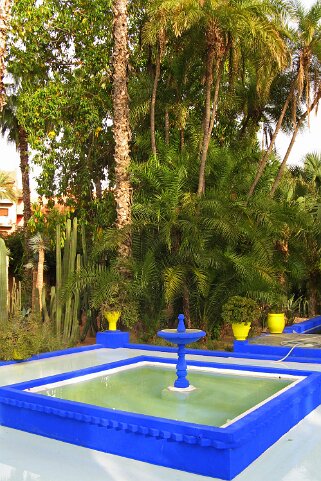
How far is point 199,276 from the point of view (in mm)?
11953

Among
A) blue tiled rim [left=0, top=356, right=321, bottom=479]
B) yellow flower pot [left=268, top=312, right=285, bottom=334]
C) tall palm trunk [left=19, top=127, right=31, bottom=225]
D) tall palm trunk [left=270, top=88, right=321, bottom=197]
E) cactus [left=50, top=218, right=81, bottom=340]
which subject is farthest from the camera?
tall palm trunk [left=19, top=127, right=31, bottom=225]

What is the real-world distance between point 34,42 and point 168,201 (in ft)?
21.9

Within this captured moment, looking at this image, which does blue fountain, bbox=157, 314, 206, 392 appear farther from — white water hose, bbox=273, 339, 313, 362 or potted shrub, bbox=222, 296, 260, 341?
potted shrub, bbox=222, 296, 260, 341

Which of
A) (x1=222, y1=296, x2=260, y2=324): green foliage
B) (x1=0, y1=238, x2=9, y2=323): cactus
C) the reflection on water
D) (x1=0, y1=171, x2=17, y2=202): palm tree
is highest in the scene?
(x1=0, y1=171, x2=17, y2=202): palm tree

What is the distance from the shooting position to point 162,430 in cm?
503

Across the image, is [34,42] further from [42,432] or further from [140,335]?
[42,432]

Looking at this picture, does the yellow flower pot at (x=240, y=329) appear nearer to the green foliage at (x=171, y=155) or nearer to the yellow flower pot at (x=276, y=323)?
the green foliage at (x=171, y=155)

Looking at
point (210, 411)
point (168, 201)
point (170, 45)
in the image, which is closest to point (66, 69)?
point (170, 45)

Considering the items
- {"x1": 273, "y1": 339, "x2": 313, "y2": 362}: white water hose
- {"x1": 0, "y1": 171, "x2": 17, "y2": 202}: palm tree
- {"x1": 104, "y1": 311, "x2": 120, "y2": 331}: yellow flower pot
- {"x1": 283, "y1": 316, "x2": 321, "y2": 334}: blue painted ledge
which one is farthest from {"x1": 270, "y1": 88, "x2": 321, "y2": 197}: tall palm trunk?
{"x1": 0, "y1": 171, "x2": 17, "y2": 202}: palm tree

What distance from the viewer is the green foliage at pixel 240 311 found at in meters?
11.2

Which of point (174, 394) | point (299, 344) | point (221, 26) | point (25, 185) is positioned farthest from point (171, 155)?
point (25, 185)

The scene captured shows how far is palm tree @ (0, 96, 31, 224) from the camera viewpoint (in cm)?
2044

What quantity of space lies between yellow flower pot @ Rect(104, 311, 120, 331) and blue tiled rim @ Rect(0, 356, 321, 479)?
5.74 meters

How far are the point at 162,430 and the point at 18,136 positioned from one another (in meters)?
18.4
